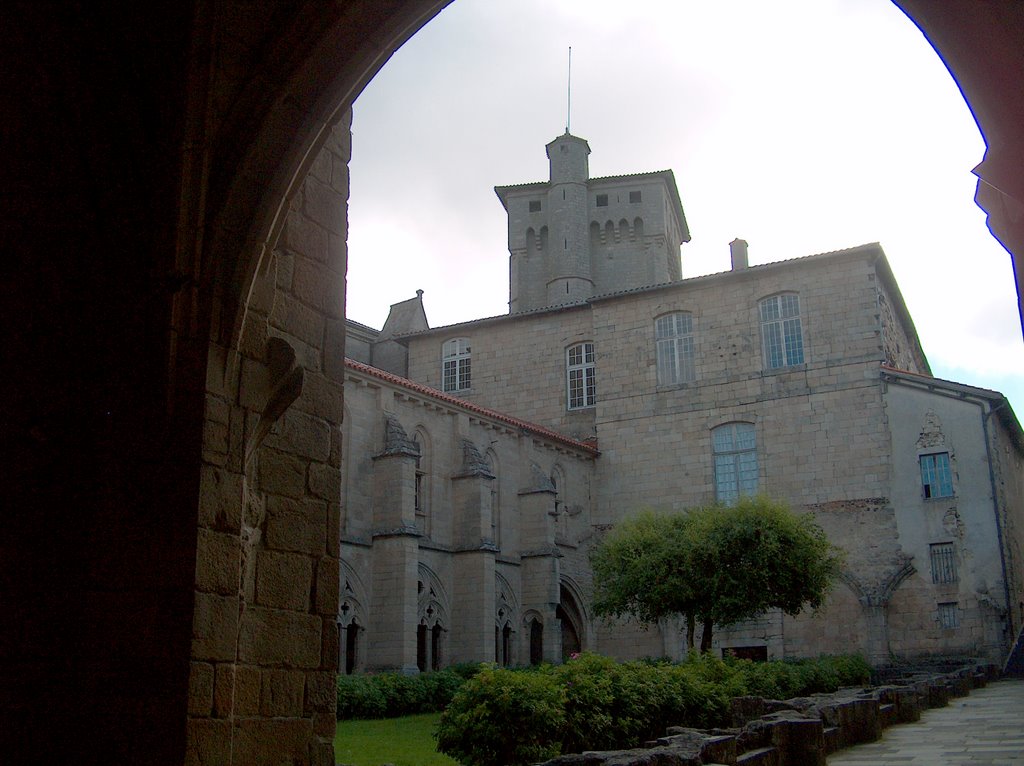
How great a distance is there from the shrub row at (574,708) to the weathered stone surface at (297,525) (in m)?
5.71

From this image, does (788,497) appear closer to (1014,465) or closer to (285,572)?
(1014,465)

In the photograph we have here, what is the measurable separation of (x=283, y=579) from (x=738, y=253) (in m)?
34.7

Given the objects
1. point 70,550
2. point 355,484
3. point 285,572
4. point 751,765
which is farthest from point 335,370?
point 355,484

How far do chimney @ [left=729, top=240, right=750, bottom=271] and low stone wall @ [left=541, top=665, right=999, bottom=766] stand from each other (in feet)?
74.5

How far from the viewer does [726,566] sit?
24328mm

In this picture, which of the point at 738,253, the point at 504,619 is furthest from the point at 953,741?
the point at 738,253

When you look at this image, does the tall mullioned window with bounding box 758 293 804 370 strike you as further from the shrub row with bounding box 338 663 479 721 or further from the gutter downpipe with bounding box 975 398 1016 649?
the shrub row with bounding box 338 663 479 721

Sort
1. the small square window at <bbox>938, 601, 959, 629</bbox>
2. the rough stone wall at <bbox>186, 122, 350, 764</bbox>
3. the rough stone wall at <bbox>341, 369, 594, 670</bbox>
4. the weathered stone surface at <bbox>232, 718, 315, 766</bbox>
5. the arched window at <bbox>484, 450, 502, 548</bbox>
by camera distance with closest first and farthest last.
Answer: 1. the rough stone wall at <bbox>186, 122, 350, 764</bbox>
2. the weathered stone surface at <bbox>232, 718, 315, 766</bbox>
3. the rough stone wall at <bbox>341, 369, 594, 670</bbox>
4. the small square window at <bbox>938, 601, 959, 629</bbox>
5. the arched window at <bbox>484, 450, 502, 548</bbox>

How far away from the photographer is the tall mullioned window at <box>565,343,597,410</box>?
118 feet

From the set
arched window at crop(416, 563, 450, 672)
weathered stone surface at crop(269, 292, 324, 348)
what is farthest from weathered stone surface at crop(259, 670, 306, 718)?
arched window at crop(416, 563, 450, 672)

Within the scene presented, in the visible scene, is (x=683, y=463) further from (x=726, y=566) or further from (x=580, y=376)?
(x=726, y=566)

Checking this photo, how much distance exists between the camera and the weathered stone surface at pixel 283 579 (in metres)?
5.65

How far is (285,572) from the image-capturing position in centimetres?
583

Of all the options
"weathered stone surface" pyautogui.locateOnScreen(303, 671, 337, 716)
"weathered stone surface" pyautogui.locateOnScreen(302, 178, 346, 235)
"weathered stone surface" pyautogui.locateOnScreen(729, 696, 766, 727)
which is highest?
"weathered stone surface" pyautogui.locateOnScreen(302, 178, 346, 235)
